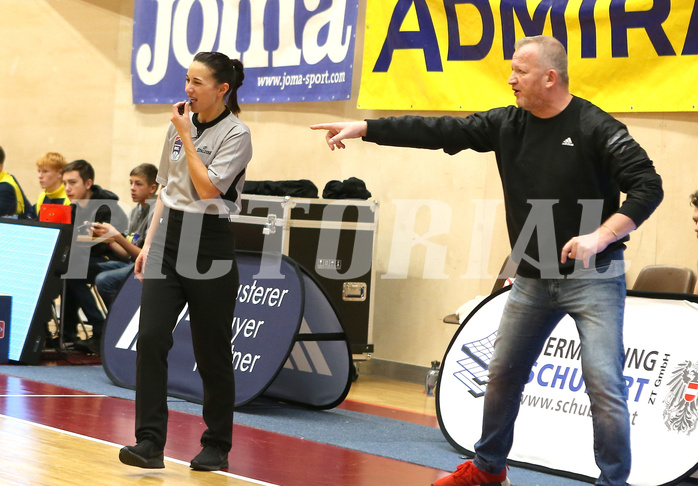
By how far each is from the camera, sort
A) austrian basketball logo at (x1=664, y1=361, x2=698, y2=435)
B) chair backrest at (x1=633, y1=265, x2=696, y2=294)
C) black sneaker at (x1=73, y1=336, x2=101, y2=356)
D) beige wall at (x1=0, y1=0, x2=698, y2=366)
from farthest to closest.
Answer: black sneaker at (x1=73, y1=336, x2=101, y2=356) → beige wall at (x1=0, y1=0, x2=698, y2=366) → chair backrest at (x1=633, y1=265, x2=696, y2=294) → austrian basketball logo at (x1=664, y1=361, x2=698, y2=435)

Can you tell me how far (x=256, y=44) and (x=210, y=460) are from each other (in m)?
5.91

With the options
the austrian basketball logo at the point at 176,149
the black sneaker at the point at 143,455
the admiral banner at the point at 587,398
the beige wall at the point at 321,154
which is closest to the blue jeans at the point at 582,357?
the admiral banner at the point at 587,398

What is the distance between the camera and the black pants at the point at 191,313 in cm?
402

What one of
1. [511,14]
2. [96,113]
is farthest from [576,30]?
[96,113]

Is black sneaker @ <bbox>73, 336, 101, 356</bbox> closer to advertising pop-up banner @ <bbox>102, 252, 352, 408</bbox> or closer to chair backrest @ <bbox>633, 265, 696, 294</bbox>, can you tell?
advertising pop-up banner @ <bbox>102, 252, 352, 408</bbox>

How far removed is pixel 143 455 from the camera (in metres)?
3.92

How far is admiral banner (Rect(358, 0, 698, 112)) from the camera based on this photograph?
6516 millimetres

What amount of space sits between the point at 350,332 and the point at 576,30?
10.0 feet

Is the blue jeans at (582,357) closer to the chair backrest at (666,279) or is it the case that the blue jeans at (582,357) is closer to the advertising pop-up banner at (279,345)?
the advertising pop-up banner at (279,345)

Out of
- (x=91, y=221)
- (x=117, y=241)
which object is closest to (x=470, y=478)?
(x=117, y=241)

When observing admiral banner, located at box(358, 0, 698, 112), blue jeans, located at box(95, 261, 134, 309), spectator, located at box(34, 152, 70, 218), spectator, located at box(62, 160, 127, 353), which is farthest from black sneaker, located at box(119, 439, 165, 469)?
spectator, located at box(34, 152, 70, 218)

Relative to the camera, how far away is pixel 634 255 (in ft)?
22.8

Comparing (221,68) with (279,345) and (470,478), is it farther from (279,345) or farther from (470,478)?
(279,345)

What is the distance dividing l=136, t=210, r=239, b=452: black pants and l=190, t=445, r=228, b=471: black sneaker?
3 centimetres
